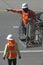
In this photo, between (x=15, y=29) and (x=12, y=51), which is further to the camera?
(x=15, y=29)

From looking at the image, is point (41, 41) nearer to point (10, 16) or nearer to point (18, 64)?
point (18, 64)

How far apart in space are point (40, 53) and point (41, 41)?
141cm

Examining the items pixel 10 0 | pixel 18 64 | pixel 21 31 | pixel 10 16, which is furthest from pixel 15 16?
pixel 18 64

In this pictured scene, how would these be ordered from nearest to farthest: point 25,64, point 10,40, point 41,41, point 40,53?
point 10,40 → point 25,64 → point 40,53 → point 41,41

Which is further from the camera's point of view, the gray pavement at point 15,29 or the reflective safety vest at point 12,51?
the gray pavement at point 15,29

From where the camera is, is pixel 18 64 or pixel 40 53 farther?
pixel 40 53

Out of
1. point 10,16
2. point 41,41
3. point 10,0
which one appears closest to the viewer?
point 41,41

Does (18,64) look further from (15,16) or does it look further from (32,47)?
(15,16)

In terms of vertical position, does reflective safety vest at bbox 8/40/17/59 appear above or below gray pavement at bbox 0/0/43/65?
above

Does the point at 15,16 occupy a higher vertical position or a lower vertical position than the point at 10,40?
lower

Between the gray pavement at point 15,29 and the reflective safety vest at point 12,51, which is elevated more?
the reflective safety vest at point 12,51

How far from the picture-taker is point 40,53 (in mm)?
18562

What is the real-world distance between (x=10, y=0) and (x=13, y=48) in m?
20.5

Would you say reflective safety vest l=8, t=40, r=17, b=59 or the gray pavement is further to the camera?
the gray pavement
